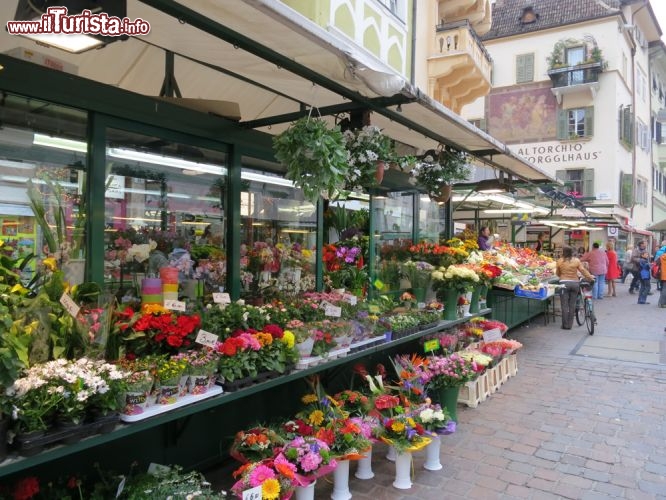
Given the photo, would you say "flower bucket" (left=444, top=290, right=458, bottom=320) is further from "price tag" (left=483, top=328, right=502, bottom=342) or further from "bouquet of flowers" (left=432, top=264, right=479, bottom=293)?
"price tag" (left=483, top=328, right=502, bottom=342)

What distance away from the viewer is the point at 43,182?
10.4ft

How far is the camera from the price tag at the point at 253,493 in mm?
2766

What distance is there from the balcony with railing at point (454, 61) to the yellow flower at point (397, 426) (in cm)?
1018

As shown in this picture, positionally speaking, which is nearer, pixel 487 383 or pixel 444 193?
pixel 444 193

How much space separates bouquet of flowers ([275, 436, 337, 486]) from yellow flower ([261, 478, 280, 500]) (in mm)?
178

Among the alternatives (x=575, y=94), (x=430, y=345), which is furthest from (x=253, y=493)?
(x=575, y=94)

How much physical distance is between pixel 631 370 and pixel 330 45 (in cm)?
703

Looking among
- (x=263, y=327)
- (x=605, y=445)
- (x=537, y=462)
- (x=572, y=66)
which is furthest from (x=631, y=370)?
(x=572, y=66)

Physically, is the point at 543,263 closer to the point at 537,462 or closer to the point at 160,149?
the point at 537,462

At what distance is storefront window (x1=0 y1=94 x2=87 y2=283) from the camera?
301 cm

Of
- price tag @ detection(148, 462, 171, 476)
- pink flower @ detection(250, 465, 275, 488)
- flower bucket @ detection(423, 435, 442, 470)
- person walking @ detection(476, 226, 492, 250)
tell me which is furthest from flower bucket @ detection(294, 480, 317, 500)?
person walking @ detection(476, 226, 492, 250)

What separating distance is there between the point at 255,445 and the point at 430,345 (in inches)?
107

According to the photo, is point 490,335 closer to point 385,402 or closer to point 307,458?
point 385,402

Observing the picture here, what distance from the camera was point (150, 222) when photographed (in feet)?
12.6
